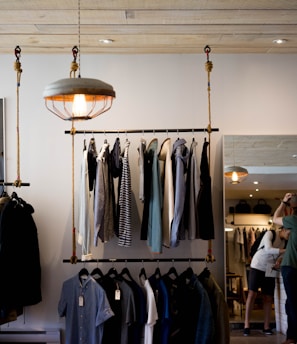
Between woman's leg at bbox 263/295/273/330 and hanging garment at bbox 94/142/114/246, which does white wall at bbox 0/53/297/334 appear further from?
woman's leg at bbox 263/295/273/330

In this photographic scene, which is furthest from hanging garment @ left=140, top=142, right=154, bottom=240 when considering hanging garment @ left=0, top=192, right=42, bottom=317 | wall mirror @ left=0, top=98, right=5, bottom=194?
wall mirror @ left=0, top=98, right=5, bottom=194

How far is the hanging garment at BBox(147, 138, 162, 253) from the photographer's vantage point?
15.8 feet

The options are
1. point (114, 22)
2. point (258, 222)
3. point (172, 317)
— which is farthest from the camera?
point (258, 222)

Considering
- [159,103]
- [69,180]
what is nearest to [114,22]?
[159,103]

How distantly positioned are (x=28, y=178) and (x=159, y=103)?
1226 mm

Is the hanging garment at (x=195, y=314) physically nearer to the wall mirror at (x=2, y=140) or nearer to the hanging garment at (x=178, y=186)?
the hanging garment at (x=178, y=186)

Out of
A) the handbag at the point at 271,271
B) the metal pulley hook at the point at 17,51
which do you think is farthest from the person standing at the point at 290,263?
the metal pulley hook at the point at 17,51

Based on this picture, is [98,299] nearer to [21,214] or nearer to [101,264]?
[101,264]

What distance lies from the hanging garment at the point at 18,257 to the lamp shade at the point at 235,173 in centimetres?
156

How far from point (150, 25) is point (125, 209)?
1352 millimetres

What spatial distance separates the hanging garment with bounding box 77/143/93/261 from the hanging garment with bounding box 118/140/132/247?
0.25m

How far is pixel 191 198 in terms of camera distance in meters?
4.86

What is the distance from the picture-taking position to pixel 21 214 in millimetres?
4895

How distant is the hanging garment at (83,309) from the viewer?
4.79 meters
